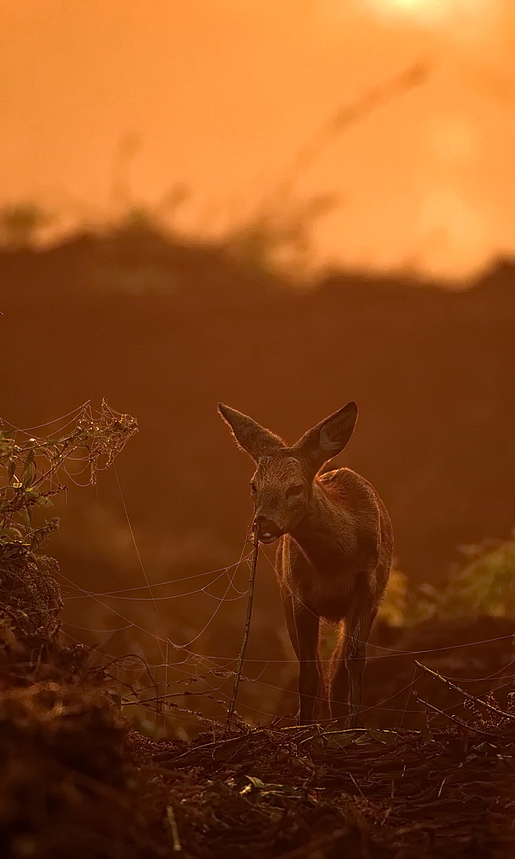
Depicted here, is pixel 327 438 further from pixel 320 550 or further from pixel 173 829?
pixel 173 829

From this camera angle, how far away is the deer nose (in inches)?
210

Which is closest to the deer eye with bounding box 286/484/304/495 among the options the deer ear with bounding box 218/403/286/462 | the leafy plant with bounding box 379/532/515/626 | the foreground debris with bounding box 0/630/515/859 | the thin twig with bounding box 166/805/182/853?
the deer ear with bounding box 218/403/286/462

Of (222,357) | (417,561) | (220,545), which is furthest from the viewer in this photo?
(222,357)

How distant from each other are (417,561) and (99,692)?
34.4ft

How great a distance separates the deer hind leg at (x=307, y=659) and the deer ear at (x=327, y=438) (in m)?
1.02

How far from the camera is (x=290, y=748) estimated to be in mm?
4066

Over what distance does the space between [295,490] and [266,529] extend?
0.44 metres

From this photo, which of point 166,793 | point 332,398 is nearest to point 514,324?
point 332,398

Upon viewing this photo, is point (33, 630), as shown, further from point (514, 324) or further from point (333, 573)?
point (514, 324)

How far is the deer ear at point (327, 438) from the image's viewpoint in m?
5.87

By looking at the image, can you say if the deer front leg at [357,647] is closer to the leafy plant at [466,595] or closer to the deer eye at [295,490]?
the deer eye at [295,490]

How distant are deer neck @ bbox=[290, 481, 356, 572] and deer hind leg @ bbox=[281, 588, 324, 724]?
34 centimetres

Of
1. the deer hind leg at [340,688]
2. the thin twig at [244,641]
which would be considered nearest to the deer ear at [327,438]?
the thin twig at [244,641]

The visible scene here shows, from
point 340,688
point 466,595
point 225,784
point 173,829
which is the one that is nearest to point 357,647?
point 340,688
